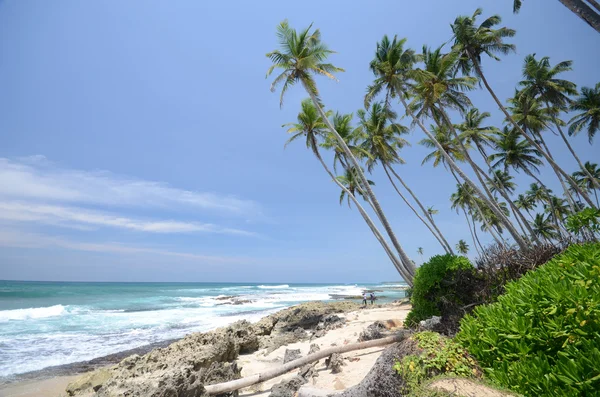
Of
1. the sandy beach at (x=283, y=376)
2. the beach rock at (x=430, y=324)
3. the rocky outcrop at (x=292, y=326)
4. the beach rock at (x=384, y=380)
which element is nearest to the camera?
the beach rock at (x=384, y=380)

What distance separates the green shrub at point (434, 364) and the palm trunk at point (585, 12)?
753 centimetres

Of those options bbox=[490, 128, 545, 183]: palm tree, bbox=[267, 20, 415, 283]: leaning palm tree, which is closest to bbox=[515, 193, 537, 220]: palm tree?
bbox=[490, 128, 545, 183]: palm tree

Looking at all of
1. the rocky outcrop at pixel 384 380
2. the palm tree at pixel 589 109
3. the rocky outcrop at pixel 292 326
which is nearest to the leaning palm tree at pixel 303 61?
the rocky outcrop at pixel 292 326

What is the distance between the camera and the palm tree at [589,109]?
69.1 ft

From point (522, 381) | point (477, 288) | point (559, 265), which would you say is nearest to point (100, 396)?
point (522, 381)

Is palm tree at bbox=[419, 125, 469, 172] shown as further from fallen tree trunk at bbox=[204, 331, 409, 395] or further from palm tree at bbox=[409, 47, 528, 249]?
fallen tree trunk at bbox=[204, 331, 409, 395]

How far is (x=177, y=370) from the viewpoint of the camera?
471cm

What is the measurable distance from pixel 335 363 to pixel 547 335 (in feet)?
13.6

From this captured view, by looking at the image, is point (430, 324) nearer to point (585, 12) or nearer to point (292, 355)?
point (292, 355)

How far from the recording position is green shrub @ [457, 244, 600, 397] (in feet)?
7.07

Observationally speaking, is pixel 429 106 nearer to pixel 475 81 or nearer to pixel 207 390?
pixel 475 81

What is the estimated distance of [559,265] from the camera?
136 inches

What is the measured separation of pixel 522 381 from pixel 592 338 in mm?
649

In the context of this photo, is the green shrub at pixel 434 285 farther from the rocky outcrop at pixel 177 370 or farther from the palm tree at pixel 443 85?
the palm tree at pixel 443 85
